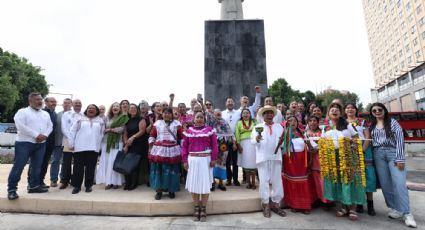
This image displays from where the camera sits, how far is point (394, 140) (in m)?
3.79

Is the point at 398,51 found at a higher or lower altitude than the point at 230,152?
higher

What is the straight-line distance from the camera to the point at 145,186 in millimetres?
5070

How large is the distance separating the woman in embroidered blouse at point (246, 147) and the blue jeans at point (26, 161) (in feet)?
12.4

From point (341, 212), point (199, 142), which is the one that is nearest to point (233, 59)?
point (199, 142)

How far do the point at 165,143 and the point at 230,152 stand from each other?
1598 millimetres

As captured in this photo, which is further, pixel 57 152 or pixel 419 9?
pixel 419 9

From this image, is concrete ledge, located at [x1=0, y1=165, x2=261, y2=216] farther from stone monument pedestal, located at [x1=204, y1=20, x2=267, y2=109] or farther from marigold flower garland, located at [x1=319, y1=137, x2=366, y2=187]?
stone monument pedestal, located at [x1=204, y1=20, x2=267, y2=109]

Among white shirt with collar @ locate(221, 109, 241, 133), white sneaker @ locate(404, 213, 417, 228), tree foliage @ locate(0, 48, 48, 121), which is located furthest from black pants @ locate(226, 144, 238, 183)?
tree foliage @ locate(0, 48, 48, 121)

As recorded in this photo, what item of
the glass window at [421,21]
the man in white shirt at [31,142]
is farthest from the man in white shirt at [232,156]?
the glass window at [421,21]

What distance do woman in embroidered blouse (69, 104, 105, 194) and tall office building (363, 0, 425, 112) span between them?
44449 millimetres

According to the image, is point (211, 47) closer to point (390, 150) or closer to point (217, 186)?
point (217, 186)

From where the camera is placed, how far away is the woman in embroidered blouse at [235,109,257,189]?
4.84 meters

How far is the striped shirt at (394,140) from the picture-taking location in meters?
3.72

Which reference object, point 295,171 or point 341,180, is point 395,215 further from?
point 295,171
